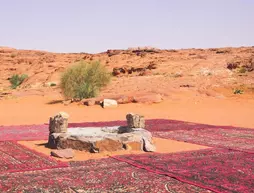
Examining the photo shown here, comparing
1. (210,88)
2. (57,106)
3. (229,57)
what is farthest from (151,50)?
(57,106)

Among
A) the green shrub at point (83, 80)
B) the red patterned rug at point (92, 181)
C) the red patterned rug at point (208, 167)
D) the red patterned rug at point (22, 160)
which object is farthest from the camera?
the green shrub at point (83, 80)

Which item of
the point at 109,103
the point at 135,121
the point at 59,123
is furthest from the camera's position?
Answer: the point at 109,103

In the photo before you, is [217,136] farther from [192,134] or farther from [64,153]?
[64,153]

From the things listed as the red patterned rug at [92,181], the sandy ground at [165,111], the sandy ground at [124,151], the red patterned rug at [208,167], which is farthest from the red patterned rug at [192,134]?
the red patterned rug at [92,181]

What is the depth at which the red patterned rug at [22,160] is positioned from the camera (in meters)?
7.83

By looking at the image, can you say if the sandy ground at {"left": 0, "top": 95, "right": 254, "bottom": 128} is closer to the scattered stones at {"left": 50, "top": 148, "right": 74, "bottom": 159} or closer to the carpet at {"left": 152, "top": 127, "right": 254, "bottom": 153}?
the carpet at {"left": 152, "top": 127, "right": 254, "bottom": 153}

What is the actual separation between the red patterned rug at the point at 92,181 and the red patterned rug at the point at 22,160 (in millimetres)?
346

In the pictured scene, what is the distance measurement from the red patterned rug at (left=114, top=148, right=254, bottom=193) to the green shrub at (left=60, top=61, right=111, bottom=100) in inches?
724

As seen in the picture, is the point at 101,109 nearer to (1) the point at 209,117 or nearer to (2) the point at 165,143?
(1) the point at 209,117

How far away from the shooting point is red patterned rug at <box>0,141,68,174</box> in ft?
25.7

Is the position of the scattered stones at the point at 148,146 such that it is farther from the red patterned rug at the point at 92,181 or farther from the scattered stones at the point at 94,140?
the red patterned rug at the point at 92,181

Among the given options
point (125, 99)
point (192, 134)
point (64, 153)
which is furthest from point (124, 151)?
point (125, 99)

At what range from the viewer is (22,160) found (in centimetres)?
859

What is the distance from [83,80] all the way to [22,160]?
66.0ft
